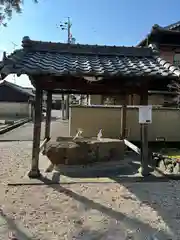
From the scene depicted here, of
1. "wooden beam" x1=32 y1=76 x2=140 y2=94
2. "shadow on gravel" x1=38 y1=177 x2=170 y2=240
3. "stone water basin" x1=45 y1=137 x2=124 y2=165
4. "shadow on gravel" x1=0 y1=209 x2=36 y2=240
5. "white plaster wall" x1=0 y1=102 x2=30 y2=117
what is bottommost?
"shadow on gravel" x1=38 y1=177 x2=170 y2=240

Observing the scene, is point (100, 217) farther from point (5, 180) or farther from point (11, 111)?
point (11, 111)

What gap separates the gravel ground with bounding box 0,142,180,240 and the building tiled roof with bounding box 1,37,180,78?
218 cm

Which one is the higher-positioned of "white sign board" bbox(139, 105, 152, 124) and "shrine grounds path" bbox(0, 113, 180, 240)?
"white sign board" bbox(139, 105, 152, 124)

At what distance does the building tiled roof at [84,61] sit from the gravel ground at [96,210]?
2182 mm

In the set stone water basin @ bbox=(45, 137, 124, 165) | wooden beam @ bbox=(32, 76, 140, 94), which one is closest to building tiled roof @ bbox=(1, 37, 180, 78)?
wooden beam @ bbox=(32, 76, 140, 94)

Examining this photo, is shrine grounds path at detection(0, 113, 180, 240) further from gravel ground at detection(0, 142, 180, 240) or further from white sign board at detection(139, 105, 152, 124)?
white sign board at detection(139, 105, 152, 124)

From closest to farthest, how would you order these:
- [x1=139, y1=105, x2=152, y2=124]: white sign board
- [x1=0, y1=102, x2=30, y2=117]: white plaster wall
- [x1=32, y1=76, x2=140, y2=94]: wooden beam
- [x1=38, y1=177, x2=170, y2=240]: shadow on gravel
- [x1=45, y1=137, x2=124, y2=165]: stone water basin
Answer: [x1=38, y1=177, x2=170, y2=240]: shadow on gravel
[x1=32, y1=76, x2=140, y2=94]: wooden beam
[x1=139, y1=105, x2=152, y2=124]: white sign board
[x1=45, y1=137, x2=124, y2=165]: stone water basin
[x1=0, y1=102, x2=30, y2=117]: white plaster wall

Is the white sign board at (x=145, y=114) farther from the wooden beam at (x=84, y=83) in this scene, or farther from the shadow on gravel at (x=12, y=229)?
the shadow on gravel at (x=12, y=229)

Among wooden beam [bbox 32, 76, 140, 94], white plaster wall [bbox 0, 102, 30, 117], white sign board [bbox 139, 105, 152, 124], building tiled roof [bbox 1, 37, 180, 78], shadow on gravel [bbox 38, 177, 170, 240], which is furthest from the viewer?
white plaster wall [bbox 0, 102, 30, 117]

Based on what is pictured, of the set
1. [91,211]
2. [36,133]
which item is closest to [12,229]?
[91,211]

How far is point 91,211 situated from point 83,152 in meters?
3.32

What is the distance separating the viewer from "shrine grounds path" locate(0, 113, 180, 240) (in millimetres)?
3439

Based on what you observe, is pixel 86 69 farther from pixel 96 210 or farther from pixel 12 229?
pixel 12 229

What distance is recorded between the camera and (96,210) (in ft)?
13.8
